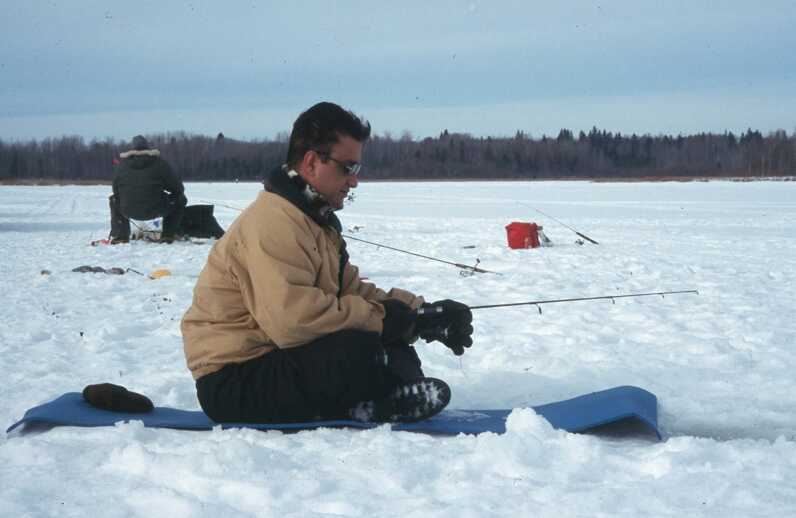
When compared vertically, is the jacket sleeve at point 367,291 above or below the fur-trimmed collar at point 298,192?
below

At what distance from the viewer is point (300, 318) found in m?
2.93

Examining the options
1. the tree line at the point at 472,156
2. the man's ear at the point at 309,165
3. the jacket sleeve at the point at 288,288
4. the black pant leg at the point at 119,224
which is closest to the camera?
the jacket sleeve at the point at 288,288

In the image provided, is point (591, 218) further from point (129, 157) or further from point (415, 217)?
point (129, 157)

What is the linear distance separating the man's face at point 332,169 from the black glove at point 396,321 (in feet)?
1.44

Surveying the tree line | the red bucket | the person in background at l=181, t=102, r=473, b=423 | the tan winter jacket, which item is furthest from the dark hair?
the tree line

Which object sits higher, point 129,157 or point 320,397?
point 129,157

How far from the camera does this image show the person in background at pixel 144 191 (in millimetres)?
10697

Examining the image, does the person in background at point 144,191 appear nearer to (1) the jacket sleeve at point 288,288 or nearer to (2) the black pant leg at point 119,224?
(2) the black pant leg at point 119,224

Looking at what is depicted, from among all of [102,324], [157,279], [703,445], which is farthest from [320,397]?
[157,279]

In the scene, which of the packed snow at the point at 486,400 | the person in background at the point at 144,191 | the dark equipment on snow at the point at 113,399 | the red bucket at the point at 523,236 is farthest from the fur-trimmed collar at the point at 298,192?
the person in background at the point at 144,191

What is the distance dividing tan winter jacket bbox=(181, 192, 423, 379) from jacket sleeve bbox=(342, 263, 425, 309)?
0.29 meters

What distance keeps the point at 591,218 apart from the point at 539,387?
14709 millimetres

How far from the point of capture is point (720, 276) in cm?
766

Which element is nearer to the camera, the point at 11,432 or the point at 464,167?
the point at 11,432
